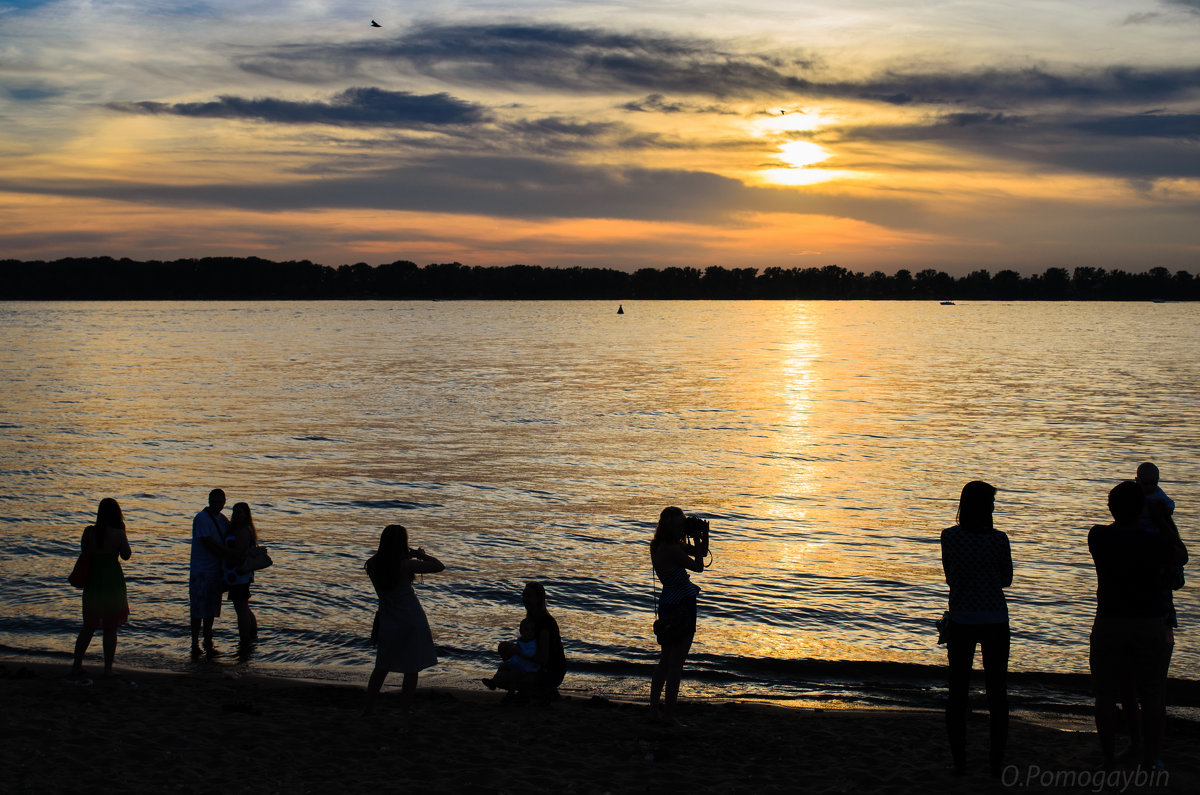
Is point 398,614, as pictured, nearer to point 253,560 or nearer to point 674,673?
point 674,673

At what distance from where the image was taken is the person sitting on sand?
10.1 metres

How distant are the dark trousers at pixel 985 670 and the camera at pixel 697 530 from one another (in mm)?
2261

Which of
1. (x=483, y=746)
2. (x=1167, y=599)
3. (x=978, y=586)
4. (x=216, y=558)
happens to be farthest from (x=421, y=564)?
(x=1167, y=599)

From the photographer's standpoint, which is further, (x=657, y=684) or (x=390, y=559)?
(x=657, y=684)

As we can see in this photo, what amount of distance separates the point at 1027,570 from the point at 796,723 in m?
8.76

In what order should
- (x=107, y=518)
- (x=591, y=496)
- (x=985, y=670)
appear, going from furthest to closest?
(x=591, y=496) → (x=107, y=518) → (x=985, y=670)

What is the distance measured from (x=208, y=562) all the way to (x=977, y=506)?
8.97 metres

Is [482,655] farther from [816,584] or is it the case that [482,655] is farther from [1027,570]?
[1027,570]

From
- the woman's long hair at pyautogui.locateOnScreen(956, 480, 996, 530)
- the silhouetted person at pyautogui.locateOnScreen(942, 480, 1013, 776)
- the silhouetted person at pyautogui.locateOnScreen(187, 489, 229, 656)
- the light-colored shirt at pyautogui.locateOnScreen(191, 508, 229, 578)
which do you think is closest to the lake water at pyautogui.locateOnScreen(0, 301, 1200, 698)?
the silhouetted person at pyautogui.locateOnScreen(187, 489, 229, 656)

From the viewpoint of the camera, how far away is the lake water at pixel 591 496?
515 inches

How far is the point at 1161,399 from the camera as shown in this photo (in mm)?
47531

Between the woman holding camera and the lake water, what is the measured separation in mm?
2545

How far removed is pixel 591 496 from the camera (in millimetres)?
23234

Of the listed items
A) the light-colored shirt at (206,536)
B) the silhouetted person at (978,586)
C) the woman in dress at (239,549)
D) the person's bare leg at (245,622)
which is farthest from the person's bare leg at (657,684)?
the person's bare leg at (245,622)
